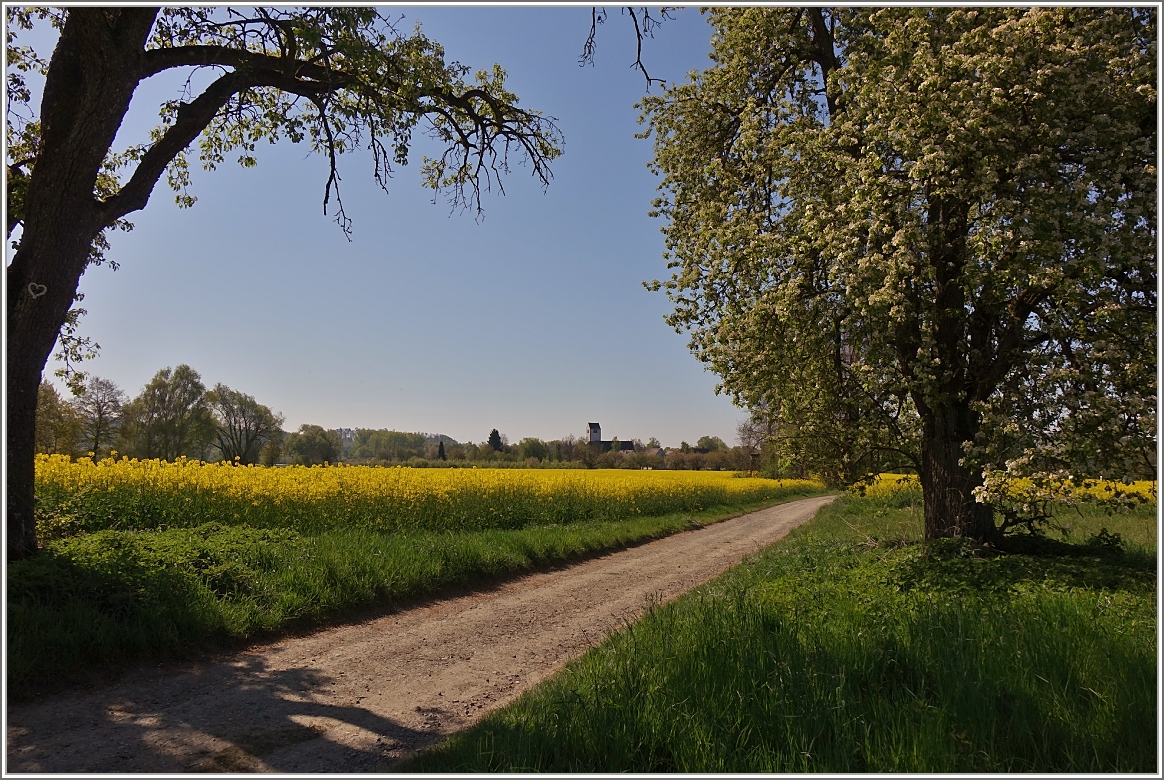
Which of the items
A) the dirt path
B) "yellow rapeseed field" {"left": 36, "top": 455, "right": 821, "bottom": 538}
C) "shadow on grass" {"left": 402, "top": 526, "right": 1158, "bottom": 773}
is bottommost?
the dirt path

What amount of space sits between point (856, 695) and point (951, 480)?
280 inches

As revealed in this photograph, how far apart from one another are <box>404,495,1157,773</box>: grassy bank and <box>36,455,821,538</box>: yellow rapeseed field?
30.9ft

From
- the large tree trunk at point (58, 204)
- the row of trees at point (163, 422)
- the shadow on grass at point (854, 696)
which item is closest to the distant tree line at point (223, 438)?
the row of trees at point (163, 422)

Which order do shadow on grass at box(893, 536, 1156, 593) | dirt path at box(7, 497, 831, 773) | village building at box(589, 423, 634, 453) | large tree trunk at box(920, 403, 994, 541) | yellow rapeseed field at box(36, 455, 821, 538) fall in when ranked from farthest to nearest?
village building at box(589, 423, 634, 453), yellow rapeseed field at box(36, 455, 821, 538), large tree trunk at box(920, 403, 994, 541), shadow on grass at box(893, 536, 1156, 593), dirt path at box(7, 497, 831, 773)

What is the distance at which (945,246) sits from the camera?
28.0 ft

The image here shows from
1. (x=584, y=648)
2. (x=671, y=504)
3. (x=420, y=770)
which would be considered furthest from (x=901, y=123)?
(x=671, y=504)

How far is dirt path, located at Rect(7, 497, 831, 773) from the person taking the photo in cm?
433

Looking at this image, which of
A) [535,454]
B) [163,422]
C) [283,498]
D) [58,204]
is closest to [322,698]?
[58,204]

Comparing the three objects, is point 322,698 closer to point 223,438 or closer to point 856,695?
point 856,695

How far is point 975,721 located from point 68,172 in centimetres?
1051

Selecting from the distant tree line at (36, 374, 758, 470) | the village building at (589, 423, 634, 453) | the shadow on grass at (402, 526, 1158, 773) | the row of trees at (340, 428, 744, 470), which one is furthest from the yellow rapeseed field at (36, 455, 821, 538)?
the village building at (589, 423, 634, 453)

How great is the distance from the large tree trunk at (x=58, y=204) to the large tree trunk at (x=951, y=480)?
1225cm

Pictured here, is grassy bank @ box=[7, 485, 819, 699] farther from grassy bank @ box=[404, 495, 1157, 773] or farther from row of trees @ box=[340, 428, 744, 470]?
row of trees @ box=[340, 428, 744, 470]

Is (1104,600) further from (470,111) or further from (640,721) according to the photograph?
(470,111)
